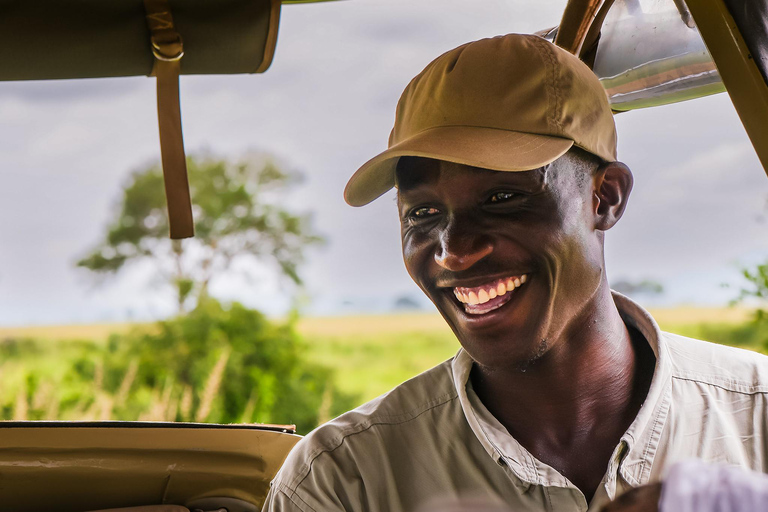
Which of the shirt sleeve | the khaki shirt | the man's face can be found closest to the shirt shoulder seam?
the khaki shirt

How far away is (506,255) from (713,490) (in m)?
0.77

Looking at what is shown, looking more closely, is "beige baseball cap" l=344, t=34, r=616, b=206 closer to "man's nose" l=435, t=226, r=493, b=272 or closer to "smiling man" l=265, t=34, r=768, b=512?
"smiling man" l=265, t=34, r=768, b=512

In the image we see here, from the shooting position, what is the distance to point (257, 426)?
1877 mm

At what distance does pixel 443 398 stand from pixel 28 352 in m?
5.14

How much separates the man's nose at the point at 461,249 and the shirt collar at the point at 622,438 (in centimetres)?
29

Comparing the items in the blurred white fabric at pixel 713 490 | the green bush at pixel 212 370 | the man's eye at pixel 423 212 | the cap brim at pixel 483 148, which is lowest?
the green bush at pixel 212 370

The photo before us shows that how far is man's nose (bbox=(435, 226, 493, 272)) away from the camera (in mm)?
1454

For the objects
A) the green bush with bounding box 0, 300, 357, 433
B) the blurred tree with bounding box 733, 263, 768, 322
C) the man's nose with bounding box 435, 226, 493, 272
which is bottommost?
the green bush with bounding box 0, 300, 357, 433

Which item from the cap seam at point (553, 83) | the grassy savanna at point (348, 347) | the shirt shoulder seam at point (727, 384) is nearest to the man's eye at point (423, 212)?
the cap seam at point (553, 83)

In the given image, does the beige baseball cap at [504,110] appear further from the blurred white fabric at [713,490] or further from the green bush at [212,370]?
the green bush at [212,370]

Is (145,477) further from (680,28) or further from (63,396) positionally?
(63,396)

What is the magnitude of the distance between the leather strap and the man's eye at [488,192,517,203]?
645 mm

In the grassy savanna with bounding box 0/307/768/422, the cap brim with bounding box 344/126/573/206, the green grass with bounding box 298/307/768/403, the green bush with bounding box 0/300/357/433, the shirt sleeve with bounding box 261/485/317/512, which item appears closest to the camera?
the cap brim with bounding box 344/126/573/206

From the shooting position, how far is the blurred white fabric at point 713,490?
0.72 meters
